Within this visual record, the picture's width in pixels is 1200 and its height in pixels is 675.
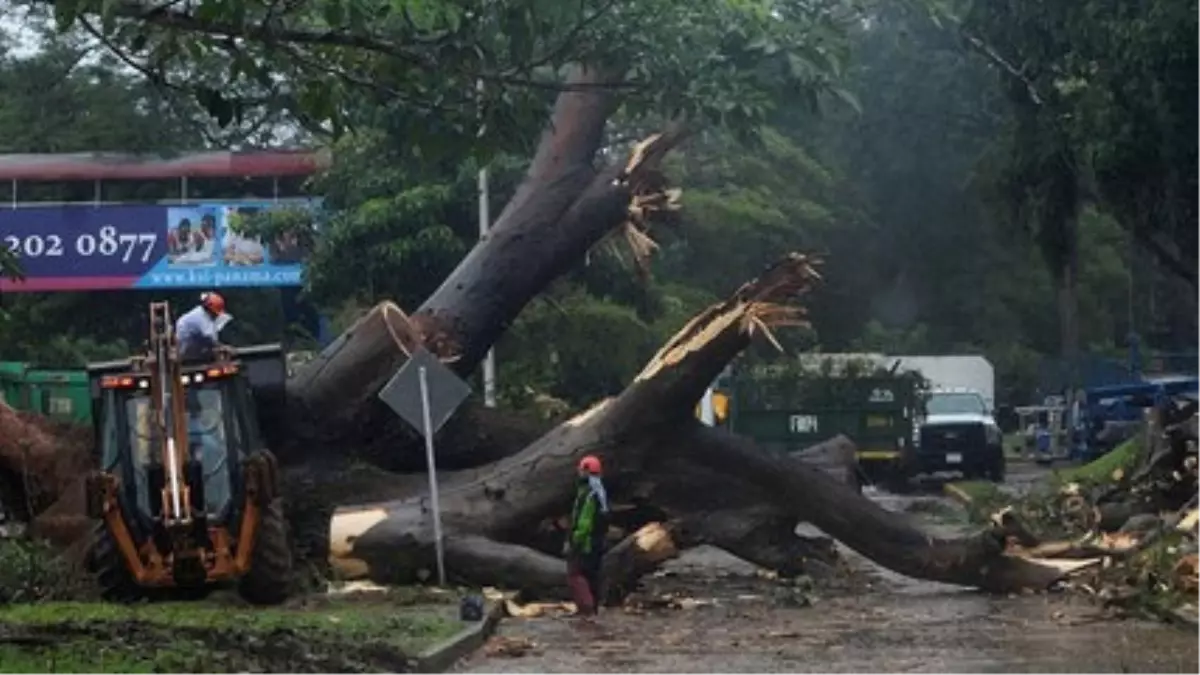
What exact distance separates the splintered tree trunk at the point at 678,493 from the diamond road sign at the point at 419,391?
38.3 inches

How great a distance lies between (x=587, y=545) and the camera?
71.1ft

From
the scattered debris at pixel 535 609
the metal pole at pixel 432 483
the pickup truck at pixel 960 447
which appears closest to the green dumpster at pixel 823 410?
the pickup truck at pixel 960 447

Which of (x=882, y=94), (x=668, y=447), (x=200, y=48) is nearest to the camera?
(x=200, y=48)

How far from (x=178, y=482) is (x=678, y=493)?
20.6ft

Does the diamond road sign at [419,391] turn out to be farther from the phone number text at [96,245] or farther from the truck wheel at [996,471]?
the phone number text at [96,245]

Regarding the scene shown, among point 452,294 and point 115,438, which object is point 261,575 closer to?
point 115,438

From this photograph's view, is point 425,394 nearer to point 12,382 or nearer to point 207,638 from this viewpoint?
point 207,638

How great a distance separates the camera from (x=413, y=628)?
18250 mm

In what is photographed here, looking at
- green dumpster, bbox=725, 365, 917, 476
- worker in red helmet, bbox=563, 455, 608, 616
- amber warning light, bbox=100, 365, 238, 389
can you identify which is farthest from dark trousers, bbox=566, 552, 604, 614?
green dumpster, bbox=725, 365, 917, 476

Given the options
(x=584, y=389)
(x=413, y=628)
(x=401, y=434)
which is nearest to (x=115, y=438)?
(x=413, y=628)

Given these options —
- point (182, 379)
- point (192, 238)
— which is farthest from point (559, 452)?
point (192, 238)

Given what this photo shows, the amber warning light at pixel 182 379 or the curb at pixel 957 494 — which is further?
the curb at pixel 957 494

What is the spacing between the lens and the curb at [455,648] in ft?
53.0

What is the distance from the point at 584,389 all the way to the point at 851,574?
691 inches
